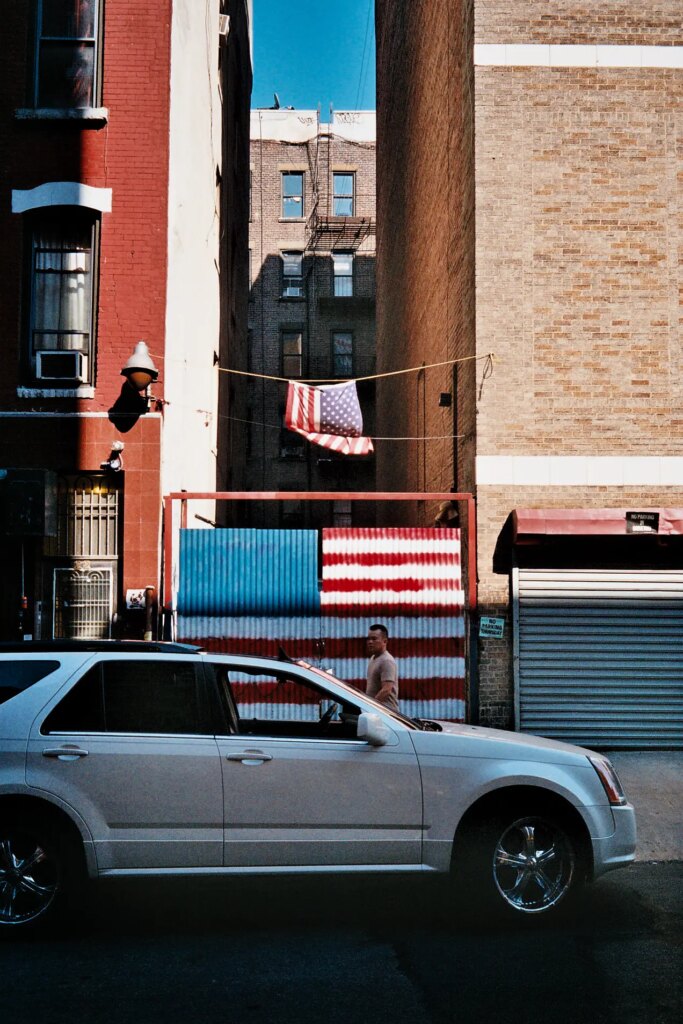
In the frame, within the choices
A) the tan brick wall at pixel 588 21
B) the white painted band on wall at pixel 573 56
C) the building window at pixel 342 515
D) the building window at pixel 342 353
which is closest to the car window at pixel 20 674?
the white painted band on wall at pixel 573 56

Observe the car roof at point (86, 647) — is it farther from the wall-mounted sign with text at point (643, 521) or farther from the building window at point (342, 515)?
the building window at point (342, 515)

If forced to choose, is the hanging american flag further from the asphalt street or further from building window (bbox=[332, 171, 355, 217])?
building window (bbox=[332, 171, 355, 217])

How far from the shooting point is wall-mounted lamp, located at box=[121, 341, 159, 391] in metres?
11.4

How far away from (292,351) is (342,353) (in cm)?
175

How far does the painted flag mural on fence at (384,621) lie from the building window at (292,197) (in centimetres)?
2447

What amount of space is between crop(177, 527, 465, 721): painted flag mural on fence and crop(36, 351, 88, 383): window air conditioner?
9.33ft

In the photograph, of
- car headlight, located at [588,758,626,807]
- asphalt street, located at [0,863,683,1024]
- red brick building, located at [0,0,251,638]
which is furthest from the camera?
red brick building, located at [0,0,251,638]

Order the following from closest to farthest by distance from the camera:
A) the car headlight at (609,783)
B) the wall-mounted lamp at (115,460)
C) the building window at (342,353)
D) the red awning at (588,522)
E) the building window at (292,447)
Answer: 1. the car headlight at (609,783)
2. the red awning at (588,522)
3. the wall-mounted lamp at (115,460)
4. the building window at (292,447)
5. the building window at (342,353)

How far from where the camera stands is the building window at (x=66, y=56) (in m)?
12.4

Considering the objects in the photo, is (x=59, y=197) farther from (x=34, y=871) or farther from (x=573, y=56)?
(x=34, y=871)

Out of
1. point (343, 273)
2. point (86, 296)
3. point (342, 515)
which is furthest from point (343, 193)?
point (86, 296)

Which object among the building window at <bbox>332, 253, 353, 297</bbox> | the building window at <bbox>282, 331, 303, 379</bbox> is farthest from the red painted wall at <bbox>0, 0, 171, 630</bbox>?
the building window at <bbox>332, 253, 353, 297</bbox>

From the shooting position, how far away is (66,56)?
40.9 ft

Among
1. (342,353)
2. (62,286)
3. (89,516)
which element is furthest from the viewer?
(342,353)
